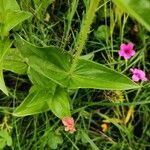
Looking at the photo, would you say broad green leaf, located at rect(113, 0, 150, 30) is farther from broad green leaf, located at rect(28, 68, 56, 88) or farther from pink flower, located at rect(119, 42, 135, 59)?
pink flower, located at rect(119, 42, 135, 59)

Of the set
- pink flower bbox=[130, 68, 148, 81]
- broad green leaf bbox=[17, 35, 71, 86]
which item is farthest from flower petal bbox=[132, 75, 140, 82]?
broad green leaf bbox=[17, 35, 71, 86]

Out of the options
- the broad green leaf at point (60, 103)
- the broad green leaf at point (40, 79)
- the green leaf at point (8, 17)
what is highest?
the green leaf at point (8, 17)

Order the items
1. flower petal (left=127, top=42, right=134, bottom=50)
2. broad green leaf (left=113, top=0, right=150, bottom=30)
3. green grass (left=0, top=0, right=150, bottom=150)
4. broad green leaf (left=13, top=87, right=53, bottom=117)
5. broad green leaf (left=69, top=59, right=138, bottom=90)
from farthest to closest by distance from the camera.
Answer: flower petal (left=127, top=42, right=134, bottom=50) → green grass (left=0, top=0, right=150, bottom=150) → broad green leaf (left=13, top=87, right=53, bottom=117) → broad green leaf (left=69, top=59, right=138, bottom=90) → broad green leaf (left=113, top=0, right=150, bottom=30)

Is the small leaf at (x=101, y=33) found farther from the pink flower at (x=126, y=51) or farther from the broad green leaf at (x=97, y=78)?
the broad green leaf at (x=97, y=78)

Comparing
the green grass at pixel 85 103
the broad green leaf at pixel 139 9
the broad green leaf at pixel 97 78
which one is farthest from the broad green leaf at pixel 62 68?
the broad green leaf at pixel 139 9

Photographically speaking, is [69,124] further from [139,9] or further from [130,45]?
[139,9]

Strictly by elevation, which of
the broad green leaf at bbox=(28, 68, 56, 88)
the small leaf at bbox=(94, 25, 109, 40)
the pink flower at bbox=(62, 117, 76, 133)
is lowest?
the pink flower at bbox=(62, 117, 76, 133)

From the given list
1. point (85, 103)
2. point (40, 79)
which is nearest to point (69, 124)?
point (85, 103)
